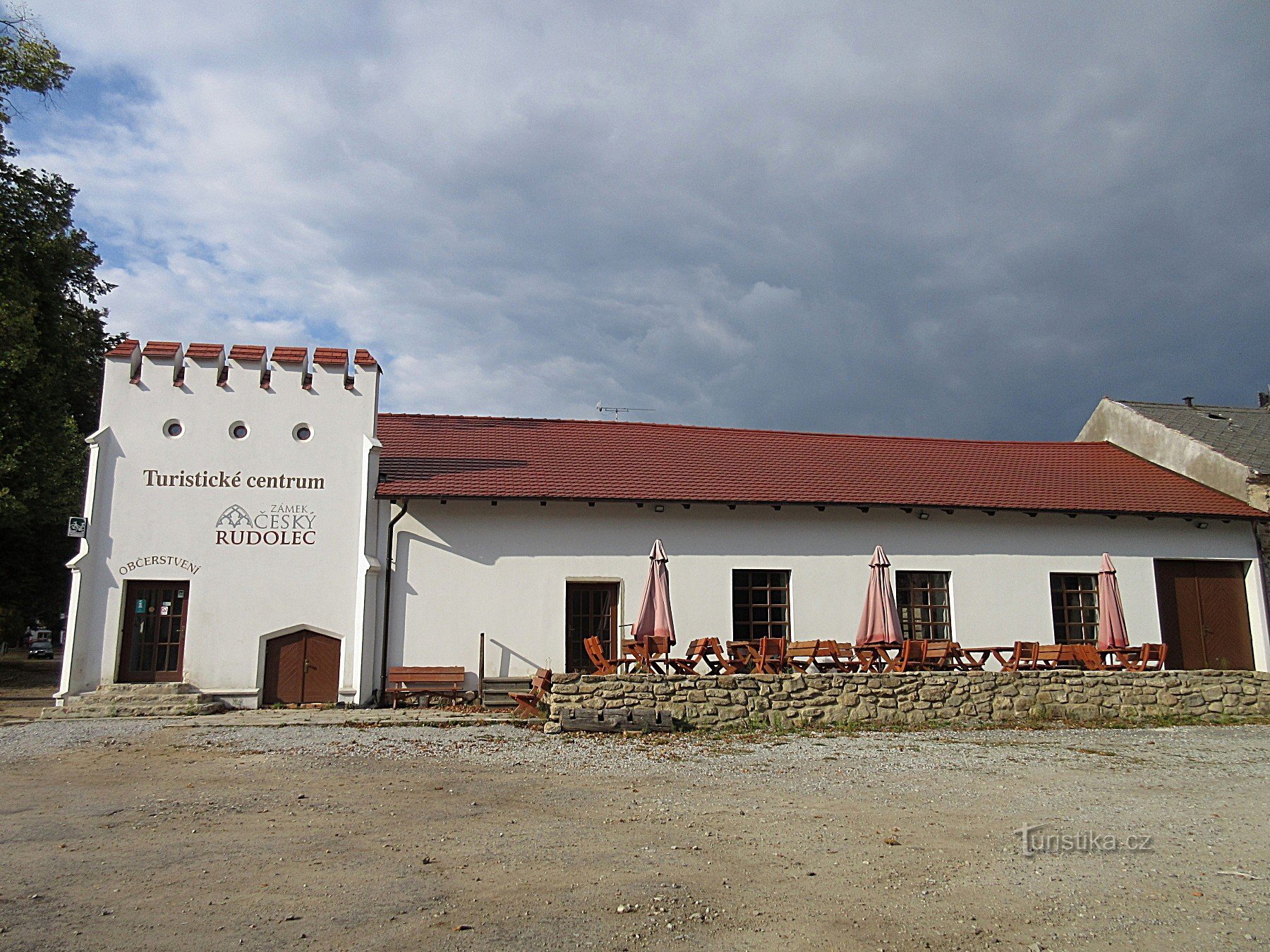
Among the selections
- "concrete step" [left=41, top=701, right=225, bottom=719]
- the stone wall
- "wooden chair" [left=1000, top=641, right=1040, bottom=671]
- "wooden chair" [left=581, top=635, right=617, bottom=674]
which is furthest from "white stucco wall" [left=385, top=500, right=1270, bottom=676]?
the stone wall

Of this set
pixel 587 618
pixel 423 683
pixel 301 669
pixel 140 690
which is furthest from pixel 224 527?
pixel 587 618

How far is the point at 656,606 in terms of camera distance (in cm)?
1373

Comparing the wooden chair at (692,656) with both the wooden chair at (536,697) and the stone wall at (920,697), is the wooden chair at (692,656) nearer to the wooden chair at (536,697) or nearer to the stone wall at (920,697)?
the stone wall at (920,697)

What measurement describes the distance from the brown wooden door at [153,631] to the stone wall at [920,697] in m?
7.05

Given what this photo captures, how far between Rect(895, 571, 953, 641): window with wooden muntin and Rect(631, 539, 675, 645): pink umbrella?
18.2 feet

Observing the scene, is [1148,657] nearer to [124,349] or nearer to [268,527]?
[268,527]

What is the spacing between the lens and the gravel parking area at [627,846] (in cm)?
488

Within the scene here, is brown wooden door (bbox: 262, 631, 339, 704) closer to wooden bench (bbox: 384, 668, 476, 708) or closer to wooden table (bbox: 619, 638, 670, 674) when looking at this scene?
wooden bench (bbox: 384, 668, 476, 708)

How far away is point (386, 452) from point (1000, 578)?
40.4ft

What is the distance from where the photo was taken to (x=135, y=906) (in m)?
5.05

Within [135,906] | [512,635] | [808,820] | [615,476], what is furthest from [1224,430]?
[135,906]

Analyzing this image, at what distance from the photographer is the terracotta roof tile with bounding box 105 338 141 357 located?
15.2m

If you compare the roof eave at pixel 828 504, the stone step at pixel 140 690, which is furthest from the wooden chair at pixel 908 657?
the stone step at pixel 140 690

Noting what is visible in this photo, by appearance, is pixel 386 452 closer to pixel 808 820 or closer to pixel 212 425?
pixel 212 425
